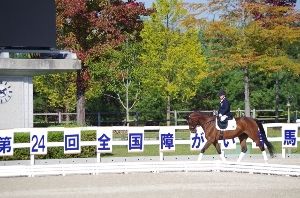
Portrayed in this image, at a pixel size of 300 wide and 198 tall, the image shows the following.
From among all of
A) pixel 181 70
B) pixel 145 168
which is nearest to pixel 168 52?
pixel 181 70

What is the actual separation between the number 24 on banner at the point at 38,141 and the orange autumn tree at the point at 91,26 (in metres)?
13.3

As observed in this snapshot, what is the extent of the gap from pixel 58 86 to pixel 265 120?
14967 millimetres

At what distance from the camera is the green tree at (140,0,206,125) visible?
155 feet

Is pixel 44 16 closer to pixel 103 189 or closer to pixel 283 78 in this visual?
pixel 103 189

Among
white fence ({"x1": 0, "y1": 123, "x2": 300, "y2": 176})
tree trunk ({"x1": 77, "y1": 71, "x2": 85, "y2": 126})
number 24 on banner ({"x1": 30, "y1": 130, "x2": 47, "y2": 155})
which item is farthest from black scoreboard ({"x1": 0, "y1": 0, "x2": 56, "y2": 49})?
tree trunk ({"x1": 77, "y1": 71, "x2": 85, "y2": 126})

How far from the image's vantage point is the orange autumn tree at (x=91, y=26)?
3916cm

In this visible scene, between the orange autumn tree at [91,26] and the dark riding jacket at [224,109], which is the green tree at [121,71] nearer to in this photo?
the orange autumn tree at [91,26]

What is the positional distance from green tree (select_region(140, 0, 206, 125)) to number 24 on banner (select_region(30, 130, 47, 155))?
21879 mm

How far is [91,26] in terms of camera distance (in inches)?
1558

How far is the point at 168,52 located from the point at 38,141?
2260 centimetres

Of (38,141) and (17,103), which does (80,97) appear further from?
(38,141)

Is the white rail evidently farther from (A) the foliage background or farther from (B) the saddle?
(A) the foliage background

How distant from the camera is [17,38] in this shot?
30.0m

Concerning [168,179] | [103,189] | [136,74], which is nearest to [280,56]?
[136,74]
